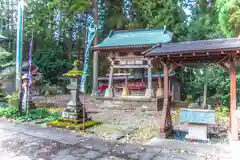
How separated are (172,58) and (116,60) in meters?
6.22

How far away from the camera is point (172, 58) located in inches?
211

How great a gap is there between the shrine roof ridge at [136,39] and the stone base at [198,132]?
16.7 ft

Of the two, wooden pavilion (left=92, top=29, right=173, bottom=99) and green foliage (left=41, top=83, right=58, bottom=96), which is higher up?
wooden pavilion (left=92, top=29, right=173, bottom=99)

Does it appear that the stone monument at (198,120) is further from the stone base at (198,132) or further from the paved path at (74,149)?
the paved path at (74,149)

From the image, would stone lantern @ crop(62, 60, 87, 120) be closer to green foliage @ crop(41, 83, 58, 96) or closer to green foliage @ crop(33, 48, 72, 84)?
green foliage @ crop(41, 83, 58, 96)

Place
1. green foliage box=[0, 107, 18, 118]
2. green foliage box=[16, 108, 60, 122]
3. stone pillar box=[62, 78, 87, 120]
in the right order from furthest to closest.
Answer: green foliage box=[0, 107, 18, 118]
green foliage box=[16, 108, 60, 122]
stone pillar box=[62, 78, 87, 120]

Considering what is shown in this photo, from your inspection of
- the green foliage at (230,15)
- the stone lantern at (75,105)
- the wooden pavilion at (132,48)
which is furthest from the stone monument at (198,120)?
the wooden pavilion at (132,48)

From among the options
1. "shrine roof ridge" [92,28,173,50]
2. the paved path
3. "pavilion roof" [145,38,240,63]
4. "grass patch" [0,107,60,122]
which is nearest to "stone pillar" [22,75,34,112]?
"grass patch" [0,107,60,122]

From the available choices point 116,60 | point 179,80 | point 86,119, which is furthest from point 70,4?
point 86,119

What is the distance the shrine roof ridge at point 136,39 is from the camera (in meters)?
9.79

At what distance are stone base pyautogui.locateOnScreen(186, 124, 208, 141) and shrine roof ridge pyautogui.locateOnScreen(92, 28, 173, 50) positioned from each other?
509 centimetres

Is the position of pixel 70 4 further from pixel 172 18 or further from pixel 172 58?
pixel 172 58

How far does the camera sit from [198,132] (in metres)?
5.03

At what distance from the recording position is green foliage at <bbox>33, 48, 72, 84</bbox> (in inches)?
674
